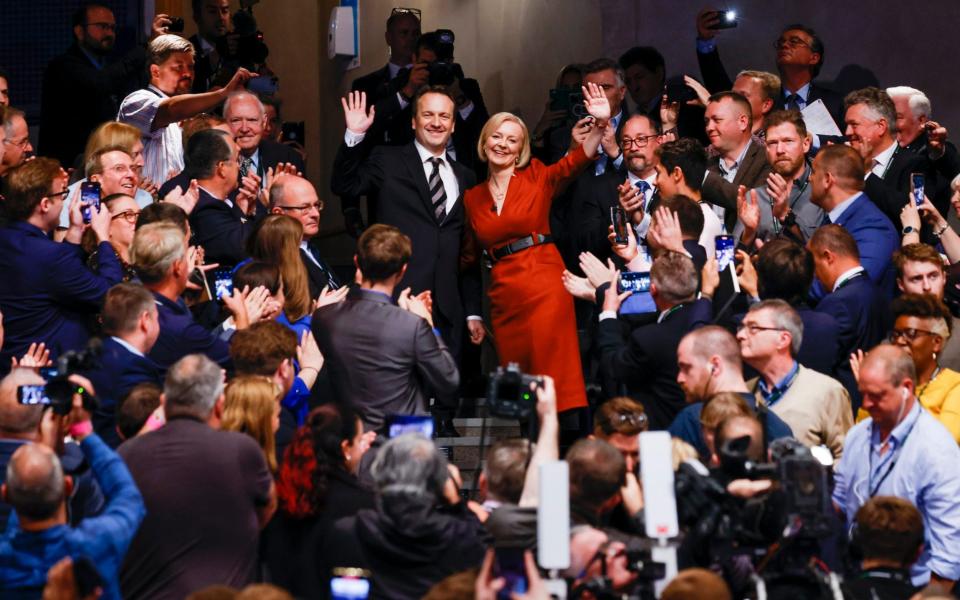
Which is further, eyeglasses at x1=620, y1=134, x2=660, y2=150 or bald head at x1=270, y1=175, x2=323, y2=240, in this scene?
eyeglasses at x1=620, y1=134, x2=660, y2=150

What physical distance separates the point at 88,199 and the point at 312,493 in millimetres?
2286

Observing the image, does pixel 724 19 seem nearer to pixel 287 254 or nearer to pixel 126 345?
pixel 287 254

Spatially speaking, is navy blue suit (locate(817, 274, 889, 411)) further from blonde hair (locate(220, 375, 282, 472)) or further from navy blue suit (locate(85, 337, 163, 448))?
navy blue suit (locate(85, 337, 163, 448))

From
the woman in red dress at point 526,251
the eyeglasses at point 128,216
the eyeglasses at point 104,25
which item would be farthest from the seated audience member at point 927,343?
the eyeglasses at point 104,25

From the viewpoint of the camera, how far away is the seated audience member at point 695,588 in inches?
154

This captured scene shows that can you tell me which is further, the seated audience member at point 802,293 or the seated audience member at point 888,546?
the seated audience member at point 802,293

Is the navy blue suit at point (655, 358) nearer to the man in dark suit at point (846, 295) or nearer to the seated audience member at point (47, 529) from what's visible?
the man in dark suit at point (846, 295)

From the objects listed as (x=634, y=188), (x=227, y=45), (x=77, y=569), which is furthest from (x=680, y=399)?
(x=227, y=45)

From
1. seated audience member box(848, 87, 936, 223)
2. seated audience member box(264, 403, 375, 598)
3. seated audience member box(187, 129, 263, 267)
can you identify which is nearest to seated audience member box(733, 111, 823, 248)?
seated audience member box(848, 87, 936, 223)

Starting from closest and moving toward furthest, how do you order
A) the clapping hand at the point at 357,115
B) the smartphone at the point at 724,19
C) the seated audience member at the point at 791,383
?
the seated audience member at the point at 791,383 < the clapping hand at the point at 357,115 < the smartphone at the point at 724,19

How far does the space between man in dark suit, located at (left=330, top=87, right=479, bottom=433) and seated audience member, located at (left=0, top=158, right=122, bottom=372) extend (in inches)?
67.1

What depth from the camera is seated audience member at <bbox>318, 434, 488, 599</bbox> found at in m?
4.64

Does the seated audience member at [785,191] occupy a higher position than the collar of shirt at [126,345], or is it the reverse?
the seated audience member at [785,191]

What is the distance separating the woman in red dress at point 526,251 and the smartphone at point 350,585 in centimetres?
315
